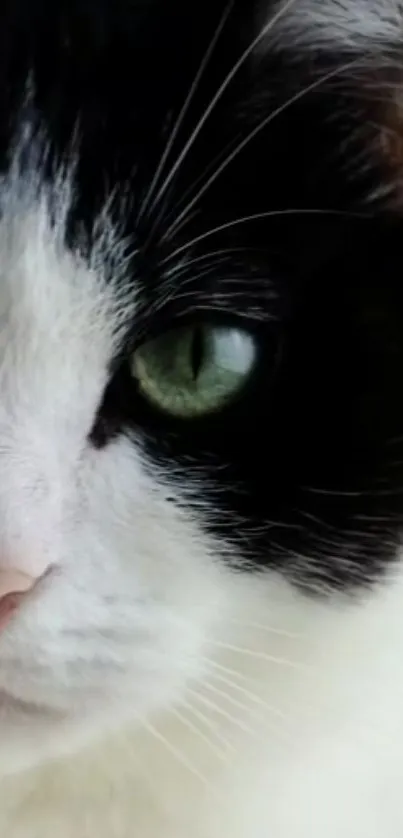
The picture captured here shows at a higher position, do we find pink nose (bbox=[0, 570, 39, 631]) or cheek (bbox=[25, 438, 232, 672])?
pink nose (bbox=[0, 570, 39, 631])

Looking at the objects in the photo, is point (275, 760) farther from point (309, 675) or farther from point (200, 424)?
point (200, 424)

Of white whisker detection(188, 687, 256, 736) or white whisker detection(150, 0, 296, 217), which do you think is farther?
white whisker detection(188, 687, 256, 736)

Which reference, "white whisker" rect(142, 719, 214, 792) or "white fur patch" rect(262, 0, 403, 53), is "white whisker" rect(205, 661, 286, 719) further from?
"white fur patch" rect(262, 0, 403, 53)

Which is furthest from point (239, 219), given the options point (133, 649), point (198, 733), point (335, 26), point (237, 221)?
point (198, 733)

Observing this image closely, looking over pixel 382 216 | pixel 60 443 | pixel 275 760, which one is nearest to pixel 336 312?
pixel 382 216

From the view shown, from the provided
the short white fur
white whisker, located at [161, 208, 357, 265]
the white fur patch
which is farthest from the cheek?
the white fur patch

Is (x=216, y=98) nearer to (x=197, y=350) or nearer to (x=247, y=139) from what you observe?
(x=247, y=139)

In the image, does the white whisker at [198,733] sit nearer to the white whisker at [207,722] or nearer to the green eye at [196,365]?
the white whisker at [207,722]

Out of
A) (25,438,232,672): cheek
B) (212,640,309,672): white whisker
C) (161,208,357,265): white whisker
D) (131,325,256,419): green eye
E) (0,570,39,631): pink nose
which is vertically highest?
(161,208,357,265): white whisker

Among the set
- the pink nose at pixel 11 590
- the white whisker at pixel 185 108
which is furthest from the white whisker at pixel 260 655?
the white whisker at pixel 185 108
